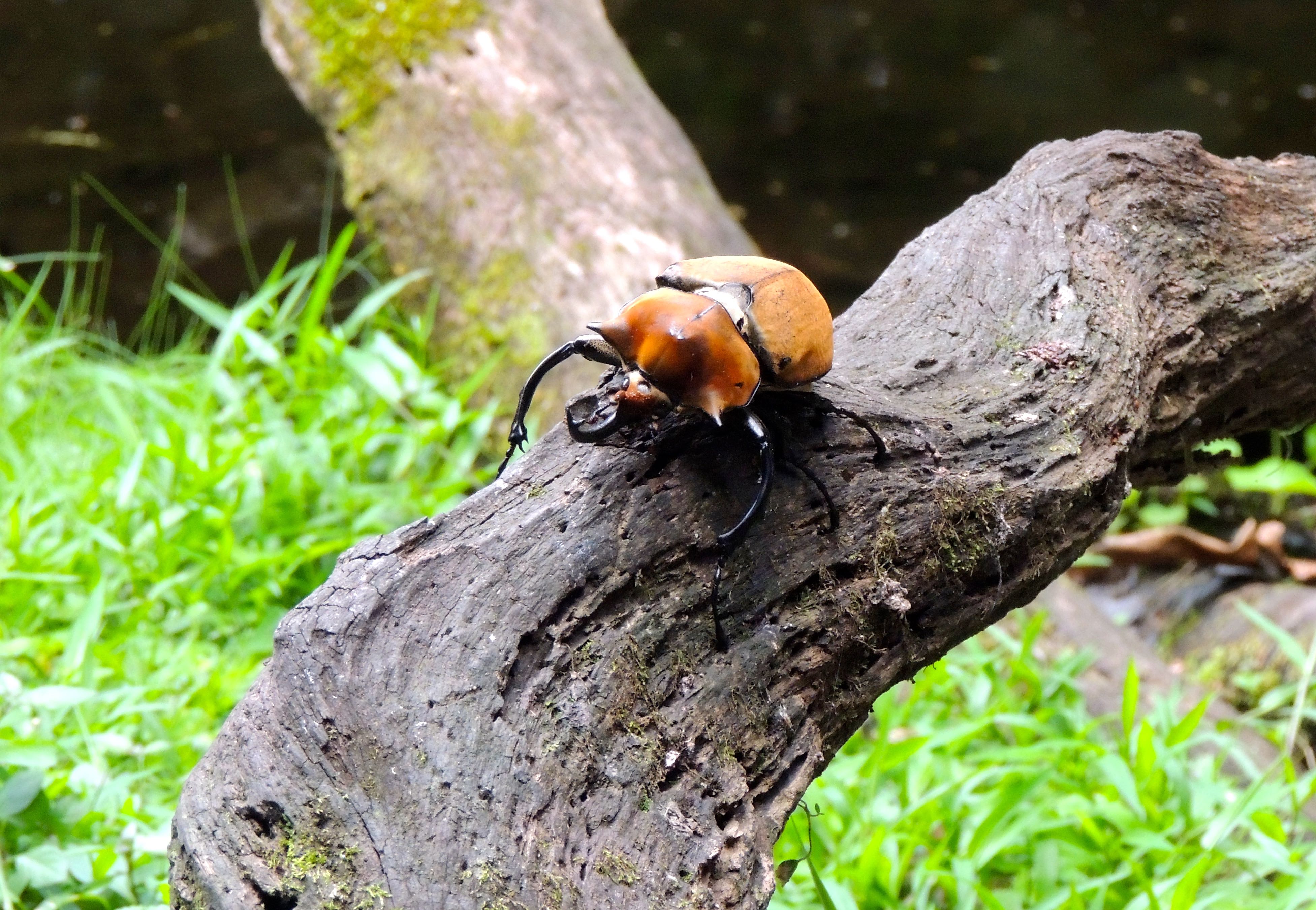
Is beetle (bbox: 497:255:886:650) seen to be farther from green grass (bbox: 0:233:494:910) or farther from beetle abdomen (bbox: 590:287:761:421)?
green grass (bbox: 0:233:494:910)

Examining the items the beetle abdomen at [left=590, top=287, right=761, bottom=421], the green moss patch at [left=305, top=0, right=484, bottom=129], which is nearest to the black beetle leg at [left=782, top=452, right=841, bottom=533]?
the beetle abdomen at [left=590, top=287, right=761, bottom=421]

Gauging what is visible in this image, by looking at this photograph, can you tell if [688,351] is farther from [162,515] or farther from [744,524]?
[162,515]

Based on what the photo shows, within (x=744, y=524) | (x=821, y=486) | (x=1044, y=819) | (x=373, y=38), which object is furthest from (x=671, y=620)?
(x=373, y=38)

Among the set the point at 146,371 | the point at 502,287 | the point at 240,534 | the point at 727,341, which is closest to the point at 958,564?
the point at 727,341

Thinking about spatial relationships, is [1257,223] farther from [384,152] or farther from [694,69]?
[694,69]

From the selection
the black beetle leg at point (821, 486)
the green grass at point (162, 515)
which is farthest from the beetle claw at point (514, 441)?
→ the green grass at point (162, 515)

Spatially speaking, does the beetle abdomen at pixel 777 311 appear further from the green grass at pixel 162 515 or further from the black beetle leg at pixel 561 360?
the green grass at pixel 162 515

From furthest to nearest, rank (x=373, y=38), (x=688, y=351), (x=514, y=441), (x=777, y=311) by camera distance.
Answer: (x=373, y=38)
(x=514, y=441)
(x=777, y=311)
(x=688, y=351)
